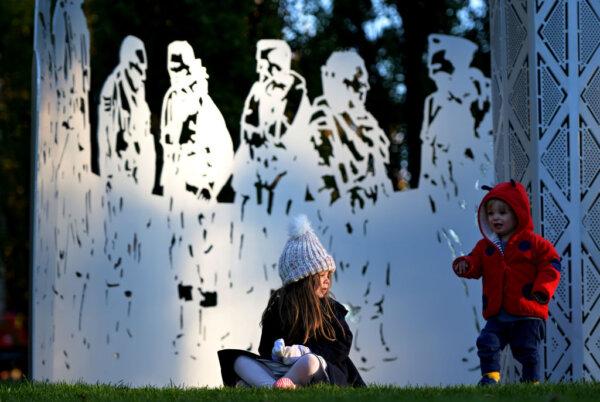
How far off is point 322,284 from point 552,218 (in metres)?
1.52

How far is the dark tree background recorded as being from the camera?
1778 cm

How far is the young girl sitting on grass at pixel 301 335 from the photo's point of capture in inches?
285

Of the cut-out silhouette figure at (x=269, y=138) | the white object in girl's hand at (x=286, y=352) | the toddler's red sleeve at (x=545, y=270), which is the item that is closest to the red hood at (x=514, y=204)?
the toddler's red sleeve at (x=545, y=270)

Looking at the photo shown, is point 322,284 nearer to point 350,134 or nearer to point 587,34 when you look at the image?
point 587,34

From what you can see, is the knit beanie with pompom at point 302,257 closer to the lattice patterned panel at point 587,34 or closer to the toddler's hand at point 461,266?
the toddler's hand at point 461,266

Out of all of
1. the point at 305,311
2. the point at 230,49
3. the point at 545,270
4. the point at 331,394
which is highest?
the point at 230,49

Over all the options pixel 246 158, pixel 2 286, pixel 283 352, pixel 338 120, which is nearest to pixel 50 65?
pixel 246 158

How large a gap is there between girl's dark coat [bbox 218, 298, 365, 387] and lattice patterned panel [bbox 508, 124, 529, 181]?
1.61 m

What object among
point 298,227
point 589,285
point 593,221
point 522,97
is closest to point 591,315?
point 589,285

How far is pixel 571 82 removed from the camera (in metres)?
7.92

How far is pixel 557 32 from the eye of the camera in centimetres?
797

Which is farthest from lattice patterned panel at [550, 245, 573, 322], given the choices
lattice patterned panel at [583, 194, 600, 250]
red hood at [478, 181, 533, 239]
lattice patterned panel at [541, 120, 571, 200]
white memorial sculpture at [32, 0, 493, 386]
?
white memorial sculpture at [32, 0, 493, 386]

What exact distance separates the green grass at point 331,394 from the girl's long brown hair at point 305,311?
79 cm

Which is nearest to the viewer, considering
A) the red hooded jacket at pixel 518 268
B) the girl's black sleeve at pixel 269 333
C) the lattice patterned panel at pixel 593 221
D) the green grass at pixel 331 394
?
the green grass at pixel 331 394
